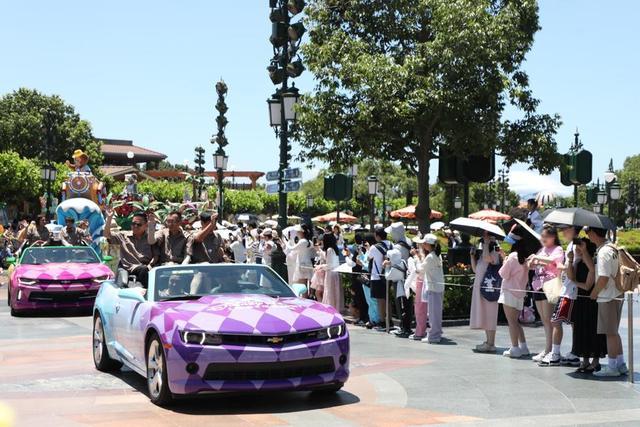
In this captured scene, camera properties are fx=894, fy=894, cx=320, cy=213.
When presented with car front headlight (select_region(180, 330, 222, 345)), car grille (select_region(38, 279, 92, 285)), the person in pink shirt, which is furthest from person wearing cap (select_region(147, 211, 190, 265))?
car grille (select_region(38, 279, 92, 285))

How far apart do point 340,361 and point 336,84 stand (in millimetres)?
17054

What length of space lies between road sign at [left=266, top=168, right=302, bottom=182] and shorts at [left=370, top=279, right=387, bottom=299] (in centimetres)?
402

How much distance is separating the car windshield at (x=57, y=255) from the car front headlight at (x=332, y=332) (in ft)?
35.8

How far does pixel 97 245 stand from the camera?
2783 centimetres

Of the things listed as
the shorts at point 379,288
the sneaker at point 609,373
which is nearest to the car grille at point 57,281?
the shorts at point 379,288

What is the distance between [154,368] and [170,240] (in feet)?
14.0

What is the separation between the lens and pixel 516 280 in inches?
460

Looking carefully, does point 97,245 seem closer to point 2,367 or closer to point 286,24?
point 286,24

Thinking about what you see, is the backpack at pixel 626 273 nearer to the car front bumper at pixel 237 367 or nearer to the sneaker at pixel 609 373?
the sneaker at pixel 609 373

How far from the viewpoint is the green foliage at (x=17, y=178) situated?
6356 cm

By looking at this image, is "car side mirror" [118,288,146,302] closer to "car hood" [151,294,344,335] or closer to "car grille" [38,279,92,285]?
"car hood" [151,294,344,335]

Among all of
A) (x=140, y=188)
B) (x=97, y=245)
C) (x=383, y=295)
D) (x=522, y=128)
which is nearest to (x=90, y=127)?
(x=140, y=188)

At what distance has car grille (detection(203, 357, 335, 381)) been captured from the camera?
7738 millimetres

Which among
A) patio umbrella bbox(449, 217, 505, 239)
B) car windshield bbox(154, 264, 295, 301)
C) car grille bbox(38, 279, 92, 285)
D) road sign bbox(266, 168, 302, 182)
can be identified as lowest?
car grille bbox(38, 279, 92, 285)
